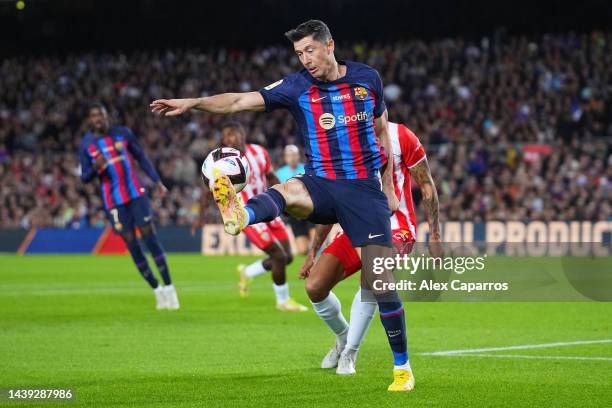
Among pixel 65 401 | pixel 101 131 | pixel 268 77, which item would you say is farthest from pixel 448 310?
pixel 268 77

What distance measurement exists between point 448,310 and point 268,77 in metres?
24.8

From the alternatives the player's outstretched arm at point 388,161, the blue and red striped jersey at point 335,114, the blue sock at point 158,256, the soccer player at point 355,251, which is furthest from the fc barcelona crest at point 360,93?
the blue sock at point 158,256

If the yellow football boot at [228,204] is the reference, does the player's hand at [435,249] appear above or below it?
below

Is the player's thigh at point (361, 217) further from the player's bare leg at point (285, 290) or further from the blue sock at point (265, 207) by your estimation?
the player's bare leg at point (285, 290)

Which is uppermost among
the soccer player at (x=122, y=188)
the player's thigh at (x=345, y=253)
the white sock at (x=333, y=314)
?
the player's thigh at (x=345, y=253)

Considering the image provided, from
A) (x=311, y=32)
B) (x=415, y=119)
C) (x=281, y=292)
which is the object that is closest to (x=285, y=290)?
(x=281, y=292)

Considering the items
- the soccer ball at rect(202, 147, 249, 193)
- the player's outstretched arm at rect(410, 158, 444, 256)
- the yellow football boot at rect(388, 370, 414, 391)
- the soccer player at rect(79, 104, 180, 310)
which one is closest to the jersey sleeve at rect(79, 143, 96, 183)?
the soccer player at rect(79, 104, 180, 310)

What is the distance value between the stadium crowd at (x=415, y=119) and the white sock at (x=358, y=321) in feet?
62.0

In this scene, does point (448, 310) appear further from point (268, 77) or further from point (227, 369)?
point (268, 77)

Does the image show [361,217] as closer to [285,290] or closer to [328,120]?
[328,120]

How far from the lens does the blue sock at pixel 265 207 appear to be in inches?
257

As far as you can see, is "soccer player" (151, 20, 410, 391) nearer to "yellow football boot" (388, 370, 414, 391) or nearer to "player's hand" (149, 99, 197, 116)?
"yellow football boot" (388, 370, 414, 391)

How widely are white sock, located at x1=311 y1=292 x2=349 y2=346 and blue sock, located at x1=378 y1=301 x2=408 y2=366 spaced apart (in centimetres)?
108

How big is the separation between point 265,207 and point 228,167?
34 cm
